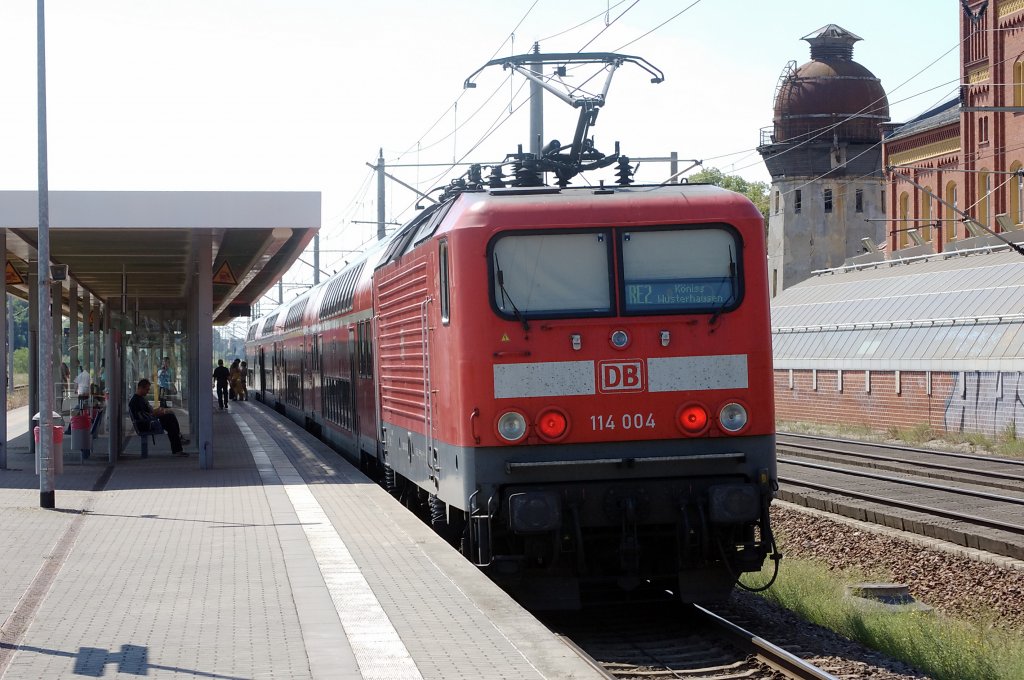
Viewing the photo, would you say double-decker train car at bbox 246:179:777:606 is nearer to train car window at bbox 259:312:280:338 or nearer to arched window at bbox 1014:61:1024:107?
train car window at bbox 259:312:280:338

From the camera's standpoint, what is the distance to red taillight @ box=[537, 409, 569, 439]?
29.7 feet

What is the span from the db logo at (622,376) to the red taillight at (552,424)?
0.38 m

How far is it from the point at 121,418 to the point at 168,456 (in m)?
1.04

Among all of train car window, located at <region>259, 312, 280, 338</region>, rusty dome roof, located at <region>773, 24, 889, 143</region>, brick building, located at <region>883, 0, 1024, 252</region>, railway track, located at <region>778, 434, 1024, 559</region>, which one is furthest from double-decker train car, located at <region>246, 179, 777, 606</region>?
rusty dome roof, located at <region>773, 24, 889, 143</region>

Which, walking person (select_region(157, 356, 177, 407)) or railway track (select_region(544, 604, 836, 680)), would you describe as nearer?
railway track (select_region(544, 604, 836, 680))

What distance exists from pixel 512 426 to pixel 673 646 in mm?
1837

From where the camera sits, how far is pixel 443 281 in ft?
31.7

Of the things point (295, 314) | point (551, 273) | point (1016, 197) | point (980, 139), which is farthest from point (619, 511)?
point (980, 139)

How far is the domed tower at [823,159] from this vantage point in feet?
200

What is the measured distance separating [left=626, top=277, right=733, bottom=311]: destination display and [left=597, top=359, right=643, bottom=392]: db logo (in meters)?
0.40

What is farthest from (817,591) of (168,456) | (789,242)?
(789,242)

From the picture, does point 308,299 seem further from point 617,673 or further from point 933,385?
point 617,673

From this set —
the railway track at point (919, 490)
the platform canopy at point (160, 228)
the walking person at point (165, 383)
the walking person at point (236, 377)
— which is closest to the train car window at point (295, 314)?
the platform canopy at point (160, 228)

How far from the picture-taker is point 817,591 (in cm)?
1188
